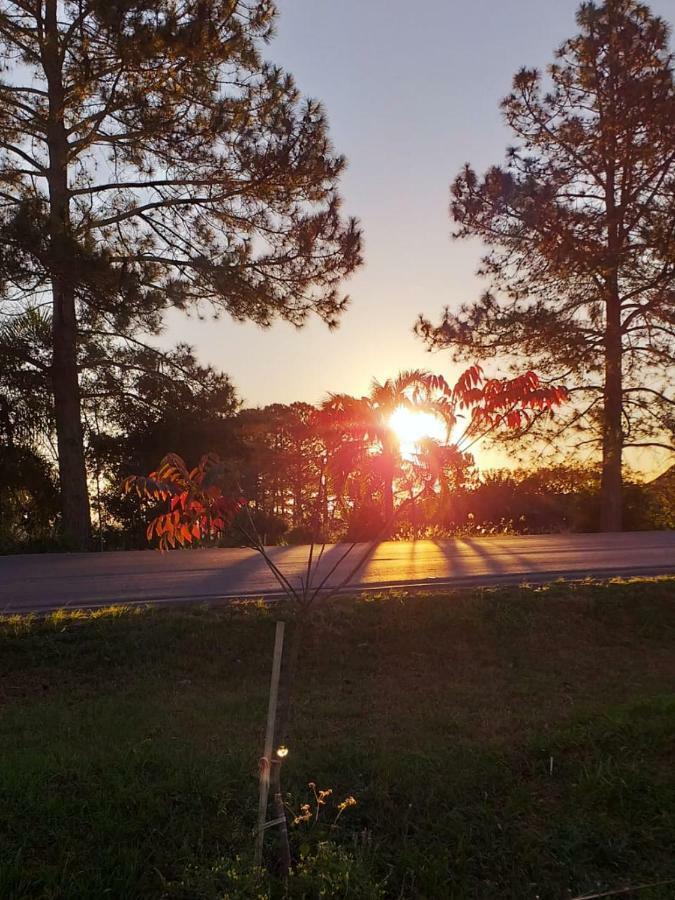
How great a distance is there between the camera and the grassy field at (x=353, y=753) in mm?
3945

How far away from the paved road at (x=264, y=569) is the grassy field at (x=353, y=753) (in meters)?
1.45

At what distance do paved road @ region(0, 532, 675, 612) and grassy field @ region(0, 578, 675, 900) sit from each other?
1.45 metres

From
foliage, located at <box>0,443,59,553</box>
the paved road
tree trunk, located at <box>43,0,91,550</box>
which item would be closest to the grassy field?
the paved road

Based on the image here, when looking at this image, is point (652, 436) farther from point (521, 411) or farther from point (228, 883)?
point (228, 883)

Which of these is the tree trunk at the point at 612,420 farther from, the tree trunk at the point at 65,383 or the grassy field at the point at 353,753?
the grassy field at the point at 353,753

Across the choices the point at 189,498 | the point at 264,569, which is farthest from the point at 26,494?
the point at 189,498

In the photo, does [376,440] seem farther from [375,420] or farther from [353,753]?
[353,753]

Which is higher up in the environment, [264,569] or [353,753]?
[264,569]

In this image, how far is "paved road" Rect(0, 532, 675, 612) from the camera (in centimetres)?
897

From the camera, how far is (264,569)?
10.8 metres

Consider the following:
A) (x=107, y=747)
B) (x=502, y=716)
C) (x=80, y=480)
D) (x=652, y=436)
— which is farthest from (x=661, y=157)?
(x=107, y=747)

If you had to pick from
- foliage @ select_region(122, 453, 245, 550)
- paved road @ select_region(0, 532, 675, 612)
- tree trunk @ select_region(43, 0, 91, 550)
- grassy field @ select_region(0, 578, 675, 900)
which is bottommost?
grassy field @ select_region(0, 578, 675, 900)

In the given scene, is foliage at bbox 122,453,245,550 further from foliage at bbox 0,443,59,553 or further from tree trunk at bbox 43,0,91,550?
foliage at bbox 0,443,59,553

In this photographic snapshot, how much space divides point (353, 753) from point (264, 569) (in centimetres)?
588
